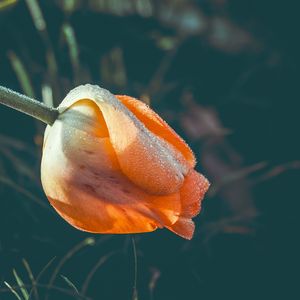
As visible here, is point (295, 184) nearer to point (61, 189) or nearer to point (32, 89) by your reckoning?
point (32, 89)

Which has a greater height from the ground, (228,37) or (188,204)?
(228,37)

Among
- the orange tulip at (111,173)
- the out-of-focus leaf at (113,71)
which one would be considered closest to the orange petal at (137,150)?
the orange tulip at (111,173)

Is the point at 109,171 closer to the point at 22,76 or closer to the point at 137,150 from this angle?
the point at 137,150

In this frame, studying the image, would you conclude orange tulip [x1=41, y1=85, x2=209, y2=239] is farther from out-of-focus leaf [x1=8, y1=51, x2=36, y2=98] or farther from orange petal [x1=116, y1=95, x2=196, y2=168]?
out-of-focus leaf [x1=8, y1=51, x2=36, y2=98]

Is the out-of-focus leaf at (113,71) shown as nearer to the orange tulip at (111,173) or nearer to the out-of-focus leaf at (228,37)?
the out-of-focus leaf at (228,37)

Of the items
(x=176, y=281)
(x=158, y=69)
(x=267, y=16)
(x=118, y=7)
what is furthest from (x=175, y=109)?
(x=176, y=281)

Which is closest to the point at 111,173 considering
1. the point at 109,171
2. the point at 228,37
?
the point at 109,171
